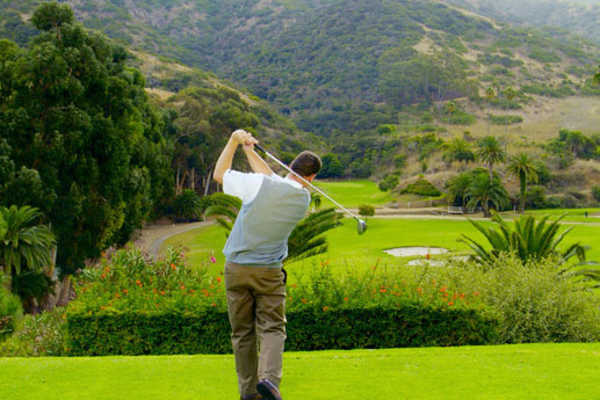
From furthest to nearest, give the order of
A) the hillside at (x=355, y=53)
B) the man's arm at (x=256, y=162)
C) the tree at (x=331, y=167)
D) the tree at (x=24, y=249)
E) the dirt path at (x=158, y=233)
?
the hillside at (x=355, y=53) < the tree at (x=331, y=167) < the dirt path at (x=158, y=233) < the tree at (x=24, y=249) < the man's arm at (x=256, y=162)

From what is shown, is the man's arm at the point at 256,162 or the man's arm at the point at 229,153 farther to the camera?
the man's arm at the point at 256,162

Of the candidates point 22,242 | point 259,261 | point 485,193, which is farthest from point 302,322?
point 485,193

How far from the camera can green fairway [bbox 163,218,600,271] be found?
1261 inches

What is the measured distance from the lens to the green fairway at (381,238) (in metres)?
32.0

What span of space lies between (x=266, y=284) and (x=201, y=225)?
5138 centimetres

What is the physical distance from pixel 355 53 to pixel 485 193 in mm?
92012

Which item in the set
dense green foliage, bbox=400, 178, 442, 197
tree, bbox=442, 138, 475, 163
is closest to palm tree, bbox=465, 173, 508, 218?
dense green foliage, bbox=400, 178, 442, 197

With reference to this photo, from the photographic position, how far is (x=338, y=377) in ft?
16.7

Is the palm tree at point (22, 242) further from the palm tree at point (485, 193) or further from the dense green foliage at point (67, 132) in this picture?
the palm tree at point (485, 193)

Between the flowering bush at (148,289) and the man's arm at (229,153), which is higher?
the man's arm at (229,153)

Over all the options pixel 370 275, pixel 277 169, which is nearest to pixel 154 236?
pixel 277 169

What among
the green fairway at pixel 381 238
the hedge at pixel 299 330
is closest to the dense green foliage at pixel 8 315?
the hedge at pixel 299 330

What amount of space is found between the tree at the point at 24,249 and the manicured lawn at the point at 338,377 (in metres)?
15.4

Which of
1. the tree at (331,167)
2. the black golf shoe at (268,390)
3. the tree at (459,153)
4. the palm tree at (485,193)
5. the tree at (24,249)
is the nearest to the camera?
the black golf shoe at (268,390)
